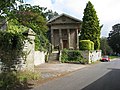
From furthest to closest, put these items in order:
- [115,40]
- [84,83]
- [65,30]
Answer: [115,40]
[65,30]
[84,83]

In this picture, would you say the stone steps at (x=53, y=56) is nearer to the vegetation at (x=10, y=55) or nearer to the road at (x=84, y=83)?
the road at (x=84, y=83)

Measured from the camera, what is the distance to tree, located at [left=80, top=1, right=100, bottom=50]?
56156 millimetres

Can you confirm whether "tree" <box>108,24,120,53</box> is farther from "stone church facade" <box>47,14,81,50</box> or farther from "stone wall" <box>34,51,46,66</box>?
"stone wall" <box>34,51,46,66</box>

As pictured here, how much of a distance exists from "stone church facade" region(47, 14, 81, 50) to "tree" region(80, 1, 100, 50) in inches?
59.7

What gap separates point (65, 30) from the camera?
194 feet

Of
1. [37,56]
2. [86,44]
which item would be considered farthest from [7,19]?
[86,44]

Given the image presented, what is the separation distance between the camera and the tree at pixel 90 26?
56.2 metres

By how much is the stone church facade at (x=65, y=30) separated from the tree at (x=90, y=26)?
1516 mm

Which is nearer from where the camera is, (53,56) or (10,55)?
(10,55)

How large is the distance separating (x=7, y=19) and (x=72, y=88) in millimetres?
4492

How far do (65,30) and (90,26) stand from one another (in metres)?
5.76

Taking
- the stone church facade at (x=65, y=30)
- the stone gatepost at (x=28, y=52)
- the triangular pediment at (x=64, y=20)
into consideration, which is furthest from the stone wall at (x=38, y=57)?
the triangular pediment at (x=64, y=20)

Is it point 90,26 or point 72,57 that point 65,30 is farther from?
point 72,57

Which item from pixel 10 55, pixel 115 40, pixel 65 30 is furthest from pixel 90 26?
pixel 115 40
